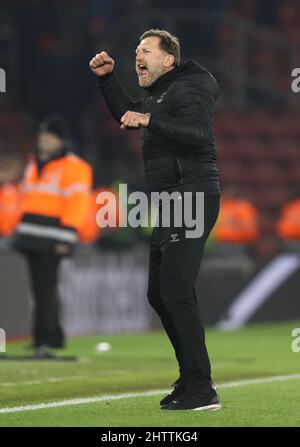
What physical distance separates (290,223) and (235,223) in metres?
1.22

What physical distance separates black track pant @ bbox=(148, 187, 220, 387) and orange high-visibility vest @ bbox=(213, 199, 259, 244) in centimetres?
1260

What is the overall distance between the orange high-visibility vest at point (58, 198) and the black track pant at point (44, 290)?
23 centimetres

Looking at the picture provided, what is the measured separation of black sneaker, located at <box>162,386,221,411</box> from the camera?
693 cm

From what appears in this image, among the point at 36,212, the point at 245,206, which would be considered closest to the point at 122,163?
the point at 245,206

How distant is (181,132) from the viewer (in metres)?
6.82

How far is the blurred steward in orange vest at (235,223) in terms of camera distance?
1990 centimetres

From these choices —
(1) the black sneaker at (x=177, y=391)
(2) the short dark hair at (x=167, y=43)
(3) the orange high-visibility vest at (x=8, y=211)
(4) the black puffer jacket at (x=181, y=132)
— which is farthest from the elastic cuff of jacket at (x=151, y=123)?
(3) the orange high-visibility vest at (x=8, y=211)

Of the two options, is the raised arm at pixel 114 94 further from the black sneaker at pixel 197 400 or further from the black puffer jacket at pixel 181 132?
the black sneaker at pixel 197 400

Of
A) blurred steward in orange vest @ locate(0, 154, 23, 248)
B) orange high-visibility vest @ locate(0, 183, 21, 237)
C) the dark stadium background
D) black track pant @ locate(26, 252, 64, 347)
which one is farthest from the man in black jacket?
orange high-visibility vest @ locate(0, 183, 21, 237)

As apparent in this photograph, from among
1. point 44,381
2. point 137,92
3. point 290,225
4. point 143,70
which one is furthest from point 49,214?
point 290,225

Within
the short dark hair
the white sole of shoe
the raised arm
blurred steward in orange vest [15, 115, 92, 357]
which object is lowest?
the white sole of shoe

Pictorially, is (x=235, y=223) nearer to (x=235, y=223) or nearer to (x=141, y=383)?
(x=235, y=223)

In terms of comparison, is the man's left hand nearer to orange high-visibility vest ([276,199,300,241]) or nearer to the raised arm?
the raised arm

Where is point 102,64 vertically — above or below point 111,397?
above
